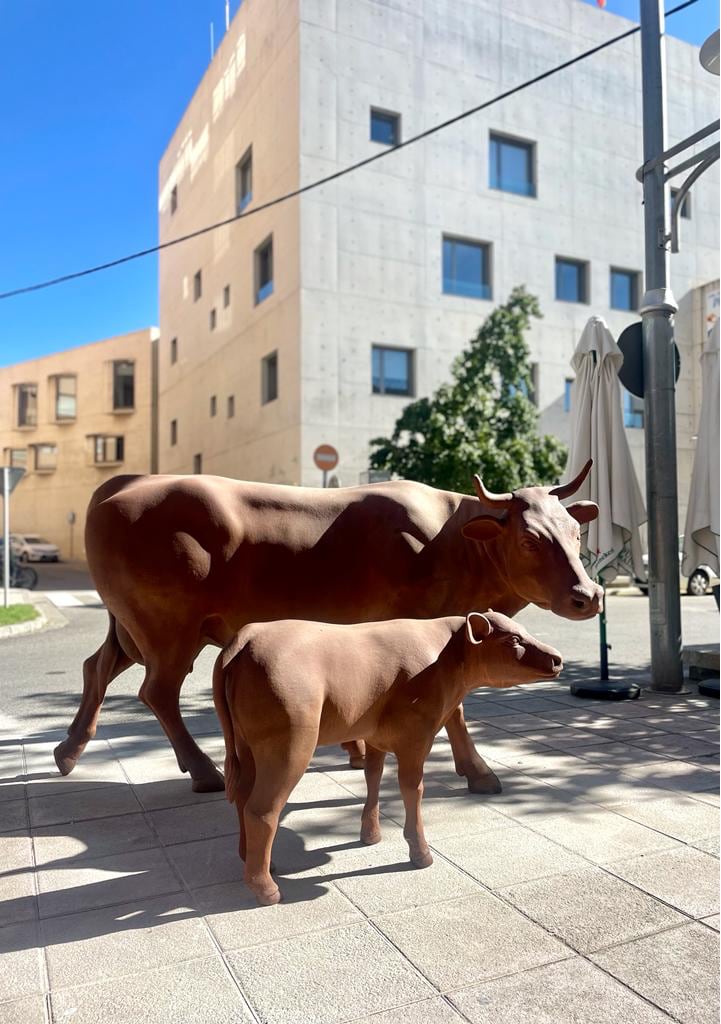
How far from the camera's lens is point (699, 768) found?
489 centimetres

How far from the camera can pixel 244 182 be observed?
2469cm

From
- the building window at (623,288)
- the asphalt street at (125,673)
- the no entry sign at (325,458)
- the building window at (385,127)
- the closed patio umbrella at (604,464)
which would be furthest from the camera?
the building window at (623,288)

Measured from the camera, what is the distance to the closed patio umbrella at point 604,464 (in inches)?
291

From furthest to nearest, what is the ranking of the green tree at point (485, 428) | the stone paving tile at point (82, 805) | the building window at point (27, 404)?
1. the building window at point (27, 404)
2. the green tree at point (485, 428)
3. the stone paving tile at point (82, 805)

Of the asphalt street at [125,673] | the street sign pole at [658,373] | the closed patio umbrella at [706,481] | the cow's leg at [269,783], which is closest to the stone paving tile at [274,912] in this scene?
the cow's leg at [269,783]

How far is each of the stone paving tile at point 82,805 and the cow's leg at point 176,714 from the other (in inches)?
14.2

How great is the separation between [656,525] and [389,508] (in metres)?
4.22

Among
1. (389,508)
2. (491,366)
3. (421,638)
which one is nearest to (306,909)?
(421,638)

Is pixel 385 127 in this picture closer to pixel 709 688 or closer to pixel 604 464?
A: pixel 604 464

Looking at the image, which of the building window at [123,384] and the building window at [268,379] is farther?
the building window at [123,384]

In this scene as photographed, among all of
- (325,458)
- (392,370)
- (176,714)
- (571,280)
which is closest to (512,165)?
(571,280)

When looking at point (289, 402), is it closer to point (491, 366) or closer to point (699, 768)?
point (491, 366)

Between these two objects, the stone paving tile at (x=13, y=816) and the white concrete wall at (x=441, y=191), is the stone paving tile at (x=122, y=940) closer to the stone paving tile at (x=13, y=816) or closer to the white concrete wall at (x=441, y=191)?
the stone paving tile at (x=13, y=816)

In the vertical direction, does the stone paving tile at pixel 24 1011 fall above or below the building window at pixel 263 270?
below
